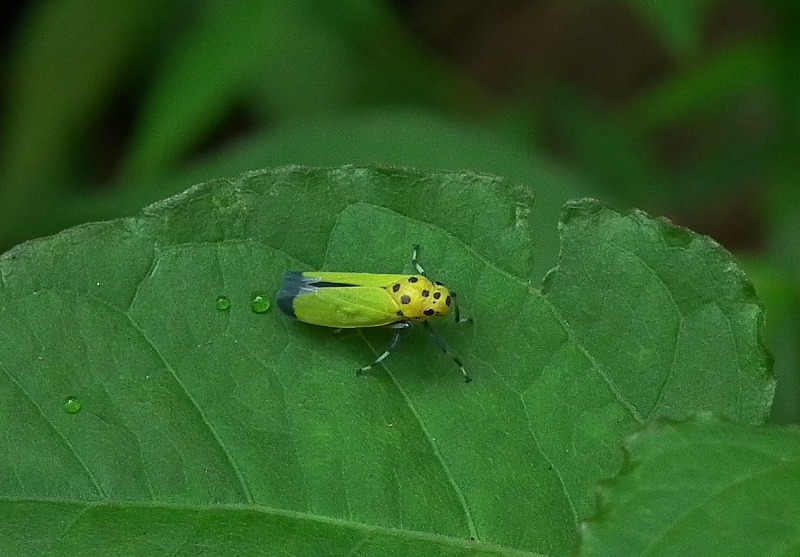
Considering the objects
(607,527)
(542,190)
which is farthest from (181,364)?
(542,190)

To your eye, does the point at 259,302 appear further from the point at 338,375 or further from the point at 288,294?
the point at 338,375

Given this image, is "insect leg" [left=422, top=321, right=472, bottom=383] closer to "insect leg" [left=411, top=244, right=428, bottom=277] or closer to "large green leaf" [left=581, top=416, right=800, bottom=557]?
"insect leg" [left=411, top=244, right=428, bottom=277]

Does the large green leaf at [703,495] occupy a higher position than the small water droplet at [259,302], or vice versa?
the small water droplet at [259,302]

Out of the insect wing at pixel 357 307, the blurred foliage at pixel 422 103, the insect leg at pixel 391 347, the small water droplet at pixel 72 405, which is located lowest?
the small water droplet at pixel 72 405

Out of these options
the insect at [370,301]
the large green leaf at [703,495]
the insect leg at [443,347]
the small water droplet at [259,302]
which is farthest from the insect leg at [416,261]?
the large green leaf at [703,495]

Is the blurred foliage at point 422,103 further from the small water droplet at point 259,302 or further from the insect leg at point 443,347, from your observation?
the small water droplet at point 259,302

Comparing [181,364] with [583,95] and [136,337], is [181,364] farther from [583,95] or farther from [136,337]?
[583,95]
